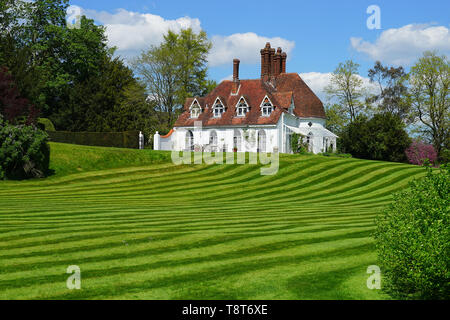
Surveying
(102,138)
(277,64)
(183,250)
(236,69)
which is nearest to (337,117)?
(277,64)

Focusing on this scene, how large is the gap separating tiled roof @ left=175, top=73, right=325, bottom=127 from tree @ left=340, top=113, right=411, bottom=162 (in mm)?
6691

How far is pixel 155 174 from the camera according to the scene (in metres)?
40.5

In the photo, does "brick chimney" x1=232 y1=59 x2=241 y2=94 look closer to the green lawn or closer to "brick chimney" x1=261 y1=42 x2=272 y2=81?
"brick chimney" x1=261 y1=42 x2=272 y2=81

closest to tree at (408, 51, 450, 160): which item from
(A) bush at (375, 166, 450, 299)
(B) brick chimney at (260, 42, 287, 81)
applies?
(B) brick chimney at (260, 42, 287, 81)

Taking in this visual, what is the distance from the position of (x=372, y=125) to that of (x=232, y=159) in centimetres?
2421

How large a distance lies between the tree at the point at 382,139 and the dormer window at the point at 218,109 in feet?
60.5

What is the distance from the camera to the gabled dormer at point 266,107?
189 ft

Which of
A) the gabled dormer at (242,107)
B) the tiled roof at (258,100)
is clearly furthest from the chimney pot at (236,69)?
the gabled dormer at (242,107)

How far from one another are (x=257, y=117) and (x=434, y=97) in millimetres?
26059

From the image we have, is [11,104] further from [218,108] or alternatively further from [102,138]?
[218,108]

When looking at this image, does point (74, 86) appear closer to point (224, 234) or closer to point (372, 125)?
point (372, 125)

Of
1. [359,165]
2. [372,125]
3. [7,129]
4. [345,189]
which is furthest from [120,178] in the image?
[372,125]

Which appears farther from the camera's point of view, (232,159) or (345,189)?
(232,159)
